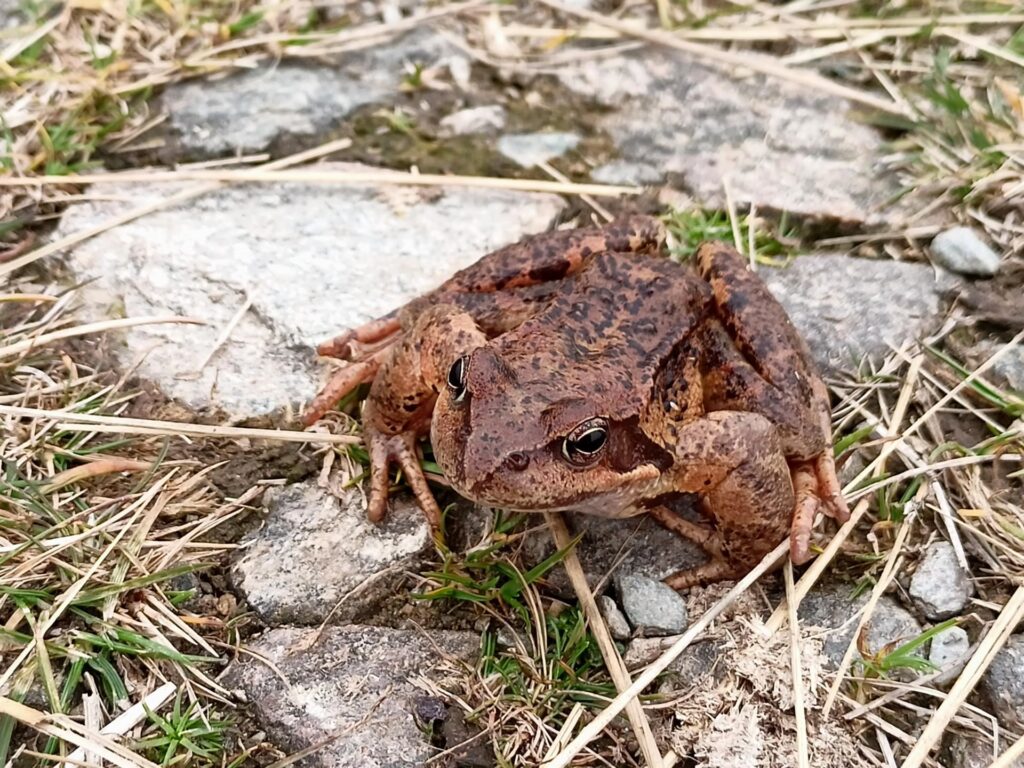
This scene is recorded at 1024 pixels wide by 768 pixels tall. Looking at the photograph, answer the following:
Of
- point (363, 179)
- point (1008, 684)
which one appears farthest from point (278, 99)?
point (1008, 684)

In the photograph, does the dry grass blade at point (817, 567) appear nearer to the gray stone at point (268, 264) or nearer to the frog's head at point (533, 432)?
the frog's head at point (533, 432)

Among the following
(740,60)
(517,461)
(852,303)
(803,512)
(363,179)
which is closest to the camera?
(517,461)

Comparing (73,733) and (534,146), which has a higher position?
(534,146)

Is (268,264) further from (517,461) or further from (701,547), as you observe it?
(701,547)

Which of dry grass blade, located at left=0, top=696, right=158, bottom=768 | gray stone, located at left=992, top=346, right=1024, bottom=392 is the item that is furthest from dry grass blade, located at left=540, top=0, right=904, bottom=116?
dry grass blade, located at left=0, top=696, right=158, bottom=768

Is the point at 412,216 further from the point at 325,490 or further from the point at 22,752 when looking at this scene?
the point at 22,752

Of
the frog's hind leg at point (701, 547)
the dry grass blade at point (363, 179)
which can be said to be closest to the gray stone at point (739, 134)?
the dry grass blade at point (363, 179)

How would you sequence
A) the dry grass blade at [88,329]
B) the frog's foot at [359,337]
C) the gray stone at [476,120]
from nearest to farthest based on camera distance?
the dry grass blade at [88,329], the frog's foot at [359,337], the gray stone at [476,120]
